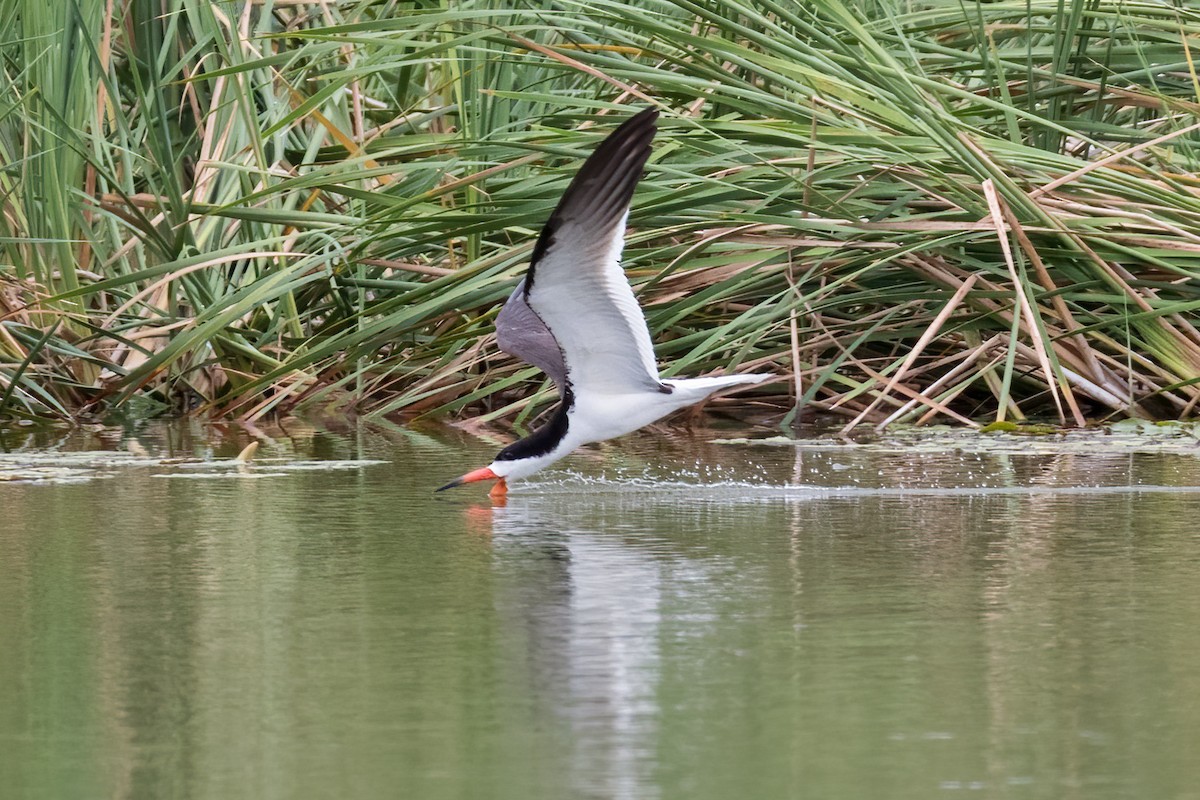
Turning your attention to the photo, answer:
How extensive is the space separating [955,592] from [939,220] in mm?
3650

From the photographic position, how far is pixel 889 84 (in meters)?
6.87

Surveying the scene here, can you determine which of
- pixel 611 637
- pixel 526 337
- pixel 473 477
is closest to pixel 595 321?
pixel 473 477

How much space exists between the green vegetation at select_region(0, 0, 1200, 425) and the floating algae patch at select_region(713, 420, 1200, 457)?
6.8 inches

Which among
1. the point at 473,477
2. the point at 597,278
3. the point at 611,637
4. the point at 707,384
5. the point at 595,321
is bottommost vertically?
the point at 611,637

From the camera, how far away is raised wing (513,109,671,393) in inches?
204

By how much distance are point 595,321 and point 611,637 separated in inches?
86.6

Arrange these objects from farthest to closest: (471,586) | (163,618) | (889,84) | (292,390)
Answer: (292,390), (889,84), (471,586), (163,618)

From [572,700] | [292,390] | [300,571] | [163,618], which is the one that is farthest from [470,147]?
[572,700]

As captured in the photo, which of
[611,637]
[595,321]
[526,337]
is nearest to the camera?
[611,637]

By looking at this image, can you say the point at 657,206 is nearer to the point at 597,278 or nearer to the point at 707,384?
the point at 707,384

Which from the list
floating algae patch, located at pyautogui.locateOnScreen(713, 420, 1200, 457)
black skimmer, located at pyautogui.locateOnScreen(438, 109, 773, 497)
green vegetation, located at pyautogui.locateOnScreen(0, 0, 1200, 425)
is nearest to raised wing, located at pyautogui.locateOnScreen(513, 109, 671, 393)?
black skimmer, located at pyautogui.locateOnScreen(438, 109, 773, 497)

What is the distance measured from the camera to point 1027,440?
6555 millimetres

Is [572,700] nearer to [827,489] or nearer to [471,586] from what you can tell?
[471,586]

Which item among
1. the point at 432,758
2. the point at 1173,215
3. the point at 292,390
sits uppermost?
the point at 1173,215
